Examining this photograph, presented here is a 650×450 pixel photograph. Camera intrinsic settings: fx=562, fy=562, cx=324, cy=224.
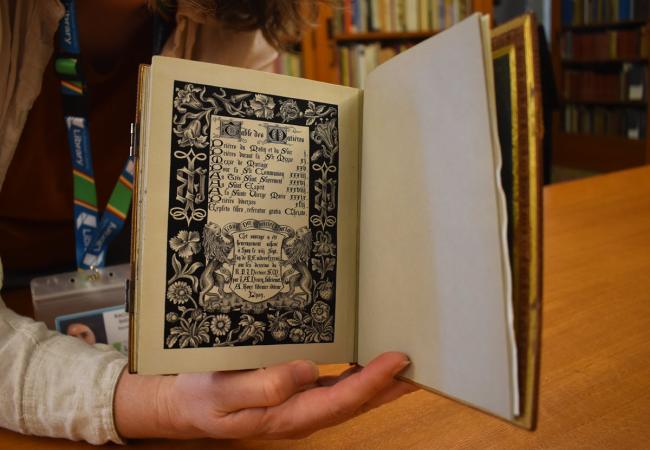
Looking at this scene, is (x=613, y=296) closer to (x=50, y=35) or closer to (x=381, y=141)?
(x=381, y=141)

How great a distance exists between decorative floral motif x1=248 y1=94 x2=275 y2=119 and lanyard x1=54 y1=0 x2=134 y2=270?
0.35 m

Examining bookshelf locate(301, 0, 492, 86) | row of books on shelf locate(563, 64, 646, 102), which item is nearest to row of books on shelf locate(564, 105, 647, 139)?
row of books on shelf locate(563, 64, 646, 102)

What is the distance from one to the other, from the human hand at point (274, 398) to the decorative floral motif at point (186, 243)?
105 millimetres

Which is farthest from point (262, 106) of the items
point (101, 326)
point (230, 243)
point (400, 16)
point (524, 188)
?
point (400, 16)

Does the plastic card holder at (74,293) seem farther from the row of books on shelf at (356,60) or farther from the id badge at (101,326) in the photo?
the row of books on shelf at (356,60)

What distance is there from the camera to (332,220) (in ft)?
1.73

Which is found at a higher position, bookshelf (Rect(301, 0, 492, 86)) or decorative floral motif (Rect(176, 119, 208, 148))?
bookshelf (Rect(301, 0, 492, 86))

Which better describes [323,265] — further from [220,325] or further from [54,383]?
[54,383]

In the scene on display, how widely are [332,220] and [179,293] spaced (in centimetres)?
15

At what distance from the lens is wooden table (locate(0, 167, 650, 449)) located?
0.52 metres

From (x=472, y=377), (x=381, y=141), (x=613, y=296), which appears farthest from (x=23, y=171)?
(x=613, y=296)

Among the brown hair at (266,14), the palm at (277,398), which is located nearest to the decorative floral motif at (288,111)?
the palm at (277,398)

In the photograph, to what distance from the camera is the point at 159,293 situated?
1.55 feet

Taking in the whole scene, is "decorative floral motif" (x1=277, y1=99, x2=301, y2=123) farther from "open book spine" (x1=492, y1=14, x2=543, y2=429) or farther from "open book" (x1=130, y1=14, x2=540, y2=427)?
"open book spine" (x1=492, y1=14, x2=543, y2=429)
